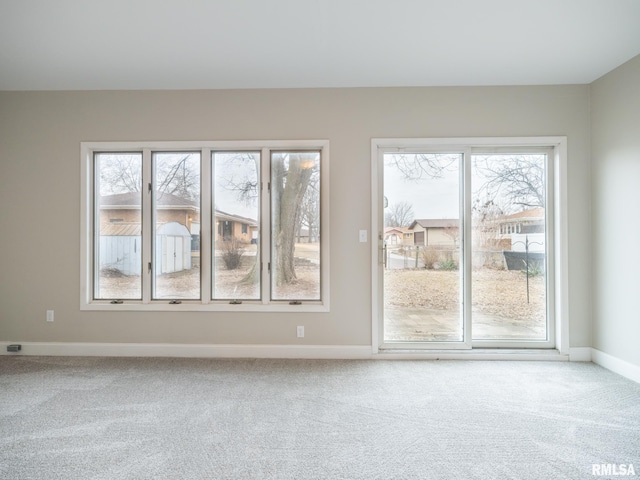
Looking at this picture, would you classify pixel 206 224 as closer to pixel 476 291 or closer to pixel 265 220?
pixel 265 220

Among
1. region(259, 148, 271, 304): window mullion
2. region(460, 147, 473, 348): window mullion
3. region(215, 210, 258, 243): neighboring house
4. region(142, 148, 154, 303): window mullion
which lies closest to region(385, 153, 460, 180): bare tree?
region(460, 147, 473, 348): window mullion

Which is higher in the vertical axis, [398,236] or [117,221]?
[117,221]

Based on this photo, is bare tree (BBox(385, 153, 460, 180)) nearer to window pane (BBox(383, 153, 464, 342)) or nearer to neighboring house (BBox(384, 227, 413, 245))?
window pane (BBox(383, 153, 464, 342))

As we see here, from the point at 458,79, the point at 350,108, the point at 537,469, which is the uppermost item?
the point at 458,79

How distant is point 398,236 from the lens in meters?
3.61

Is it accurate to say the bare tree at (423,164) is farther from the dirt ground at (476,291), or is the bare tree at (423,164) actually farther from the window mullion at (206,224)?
the window mullion at (206,224)

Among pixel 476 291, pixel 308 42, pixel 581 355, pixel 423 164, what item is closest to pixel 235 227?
pixel 308 42

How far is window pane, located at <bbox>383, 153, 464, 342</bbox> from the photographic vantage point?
11.8 ft

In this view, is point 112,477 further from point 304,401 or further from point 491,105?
point 491,105

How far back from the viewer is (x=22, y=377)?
303cm

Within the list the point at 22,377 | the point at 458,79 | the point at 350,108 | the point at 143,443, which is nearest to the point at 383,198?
the point at 350,108

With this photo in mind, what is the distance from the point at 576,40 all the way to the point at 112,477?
4.36 m

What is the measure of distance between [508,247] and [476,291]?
0.59m

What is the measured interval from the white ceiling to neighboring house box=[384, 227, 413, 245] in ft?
4.95
